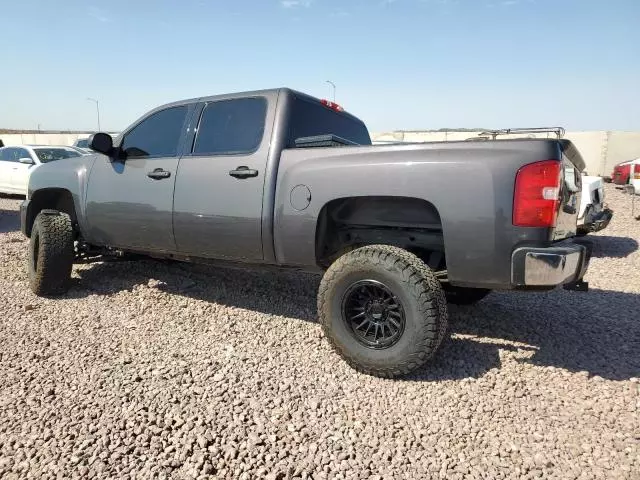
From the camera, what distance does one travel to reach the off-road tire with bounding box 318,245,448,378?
2.83 m

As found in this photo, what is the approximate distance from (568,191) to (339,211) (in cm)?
156

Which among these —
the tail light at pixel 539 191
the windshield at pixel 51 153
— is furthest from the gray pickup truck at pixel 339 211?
the windshield at pixel 51 153

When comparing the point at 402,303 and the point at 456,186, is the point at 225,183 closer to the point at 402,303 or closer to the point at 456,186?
the point at 402,303

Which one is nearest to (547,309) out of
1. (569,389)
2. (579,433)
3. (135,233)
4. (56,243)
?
(569,389)

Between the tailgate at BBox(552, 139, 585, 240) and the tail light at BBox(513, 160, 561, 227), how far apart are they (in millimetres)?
126

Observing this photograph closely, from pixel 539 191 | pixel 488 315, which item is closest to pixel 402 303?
pixel 539 191

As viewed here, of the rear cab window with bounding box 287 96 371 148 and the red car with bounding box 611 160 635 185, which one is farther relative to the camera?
the red car with bounding box 611 160 635 185

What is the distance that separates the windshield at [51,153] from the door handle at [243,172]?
10195 millimetres

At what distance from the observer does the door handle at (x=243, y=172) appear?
344 centimetres

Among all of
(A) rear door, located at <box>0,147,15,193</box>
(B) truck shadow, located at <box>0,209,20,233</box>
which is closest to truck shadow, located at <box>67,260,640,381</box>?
(B) truck shadow, located at <box>0,209,20,233</box>

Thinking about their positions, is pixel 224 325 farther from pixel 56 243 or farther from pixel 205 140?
pixel 56 243

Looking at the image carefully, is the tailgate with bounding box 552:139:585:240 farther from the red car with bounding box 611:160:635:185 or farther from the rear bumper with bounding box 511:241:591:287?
the red car with bounding box 611:160:635:185

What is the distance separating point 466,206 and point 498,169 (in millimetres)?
277

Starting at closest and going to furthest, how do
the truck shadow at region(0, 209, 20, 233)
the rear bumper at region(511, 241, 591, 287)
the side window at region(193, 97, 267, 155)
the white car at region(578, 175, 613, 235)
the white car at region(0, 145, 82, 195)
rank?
the rear bumper at region(511, 241, 591, 287) → the side window at region(193, 97, 267, 155) → the white car at region(578, 175, 613, 235) → the truck shadow at region(0, 209, 20, 233) → the white car at region(0, 145, 82, 195)
